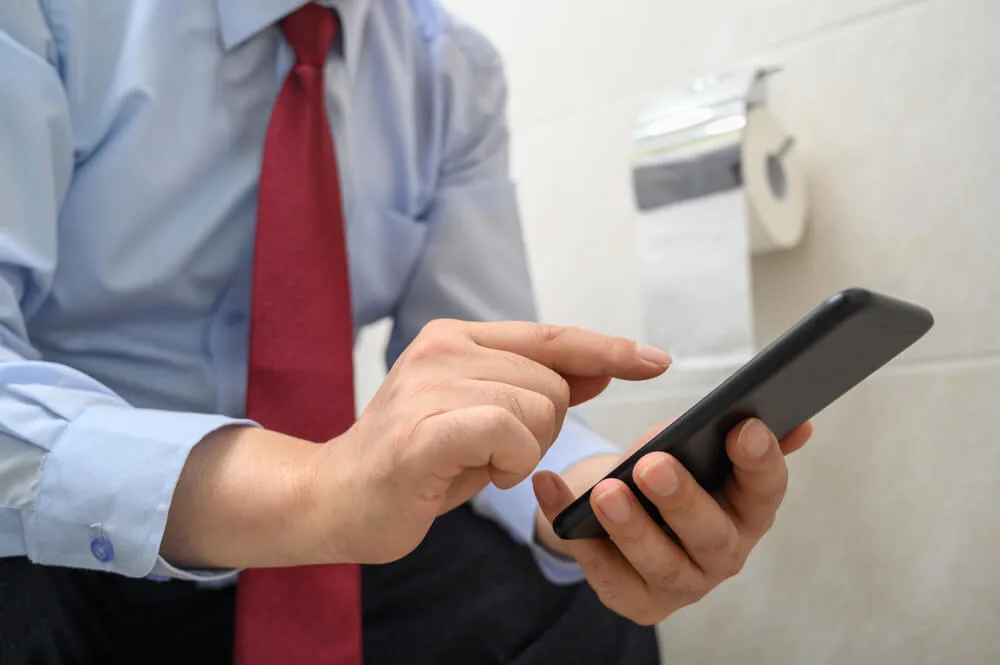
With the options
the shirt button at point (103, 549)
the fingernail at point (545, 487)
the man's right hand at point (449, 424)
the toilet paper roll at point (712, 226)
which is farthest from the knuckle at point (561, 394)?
the toilet paper roll at point (712, 226)

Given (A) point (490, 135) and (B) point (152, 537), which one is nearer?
(B) point (152, 537)

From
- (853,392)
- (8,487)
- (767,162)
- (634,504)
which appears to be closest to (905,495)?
(853,392)

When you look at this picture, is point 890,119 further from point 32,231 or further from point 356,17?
point 32,231

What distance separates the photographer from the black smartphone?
0.35 meters

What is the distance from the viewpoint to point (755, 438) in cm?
43

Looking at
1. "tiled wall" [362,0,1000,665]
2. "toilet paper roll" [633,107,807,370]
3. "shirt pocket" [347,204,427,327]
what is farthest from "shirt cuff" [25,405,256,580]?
"tiled wall" [362,0,1000,665]

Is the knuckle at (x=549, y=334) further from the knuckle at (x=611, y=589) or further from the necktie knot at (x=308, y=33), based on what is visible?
the necktie knot at (x=308, y=33)

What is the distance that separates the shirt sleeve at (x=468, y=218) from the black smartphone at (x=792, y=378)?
1.24ft

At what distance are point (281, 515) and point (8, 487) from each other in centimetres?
15

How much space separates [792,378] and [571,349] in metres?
0.12

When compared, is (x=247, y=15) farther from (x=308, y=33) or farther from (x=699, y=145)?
(x=699, y=145)

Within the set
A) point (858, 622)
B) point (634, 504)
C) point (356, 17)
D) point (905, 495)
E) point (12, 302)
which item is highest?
point (356, 17)

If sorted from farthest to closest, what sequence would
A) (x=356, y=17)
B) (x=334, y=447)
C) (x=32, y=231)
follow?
(x=356, y=17) → (x=32, y=231) → (x=334, y=447)

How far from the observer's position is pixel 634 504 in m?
0.45
